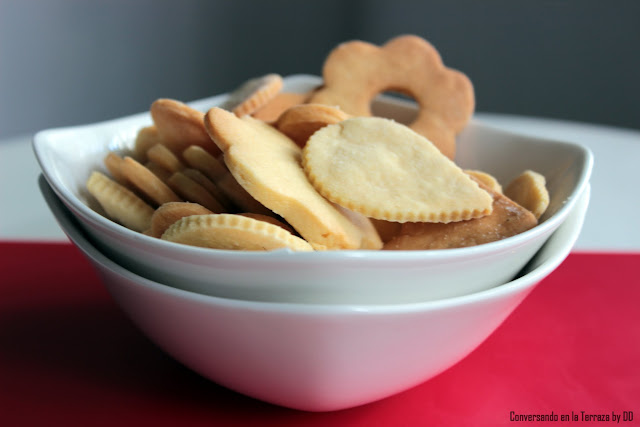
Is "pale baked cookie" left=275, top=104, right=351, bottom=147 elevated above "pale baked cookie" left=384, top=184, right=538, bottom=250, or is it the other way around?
"pale baked cookie" left=275, top=104, right=351, bottom=147

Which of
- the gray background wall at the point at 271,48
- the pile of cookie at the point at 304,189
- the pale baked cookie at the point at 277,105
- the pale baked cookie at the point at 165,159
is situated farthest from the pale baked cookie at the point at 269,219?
the gray background wall at the point at 271,48

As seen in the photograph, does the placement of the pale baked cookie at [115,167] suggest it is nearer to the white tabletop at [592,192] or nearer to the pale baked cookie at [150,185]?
the pale baked cookie at [150,185]

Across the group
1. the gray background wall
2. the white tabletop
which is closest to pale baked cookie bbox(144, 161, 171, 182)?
the white tabletop

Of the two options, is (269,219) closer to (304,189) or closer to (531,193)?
(304,189)

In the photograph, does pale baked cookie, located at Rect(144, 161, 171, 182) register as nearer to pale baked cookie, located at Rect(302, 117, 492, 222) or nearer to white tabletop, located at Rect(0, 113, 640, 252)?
pale baked cookie, located at Rect(302, 117, 492, 222)

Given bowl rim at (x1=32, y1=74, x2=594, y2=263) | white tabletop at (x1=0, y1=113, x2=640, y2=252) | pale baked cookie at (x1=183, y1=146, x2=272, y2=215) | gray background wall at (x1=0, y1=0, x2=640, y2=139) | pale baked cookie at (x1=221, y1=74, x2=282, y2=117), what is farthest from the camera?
gray background wall at (x1=0, y1=0, x2=640, y2=139)

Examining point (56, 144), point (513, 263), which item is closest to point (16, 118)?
point (56, 144)

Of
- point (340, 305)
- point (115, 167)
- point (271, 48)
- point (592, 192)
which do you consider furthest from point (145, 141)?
point (271, 48)
